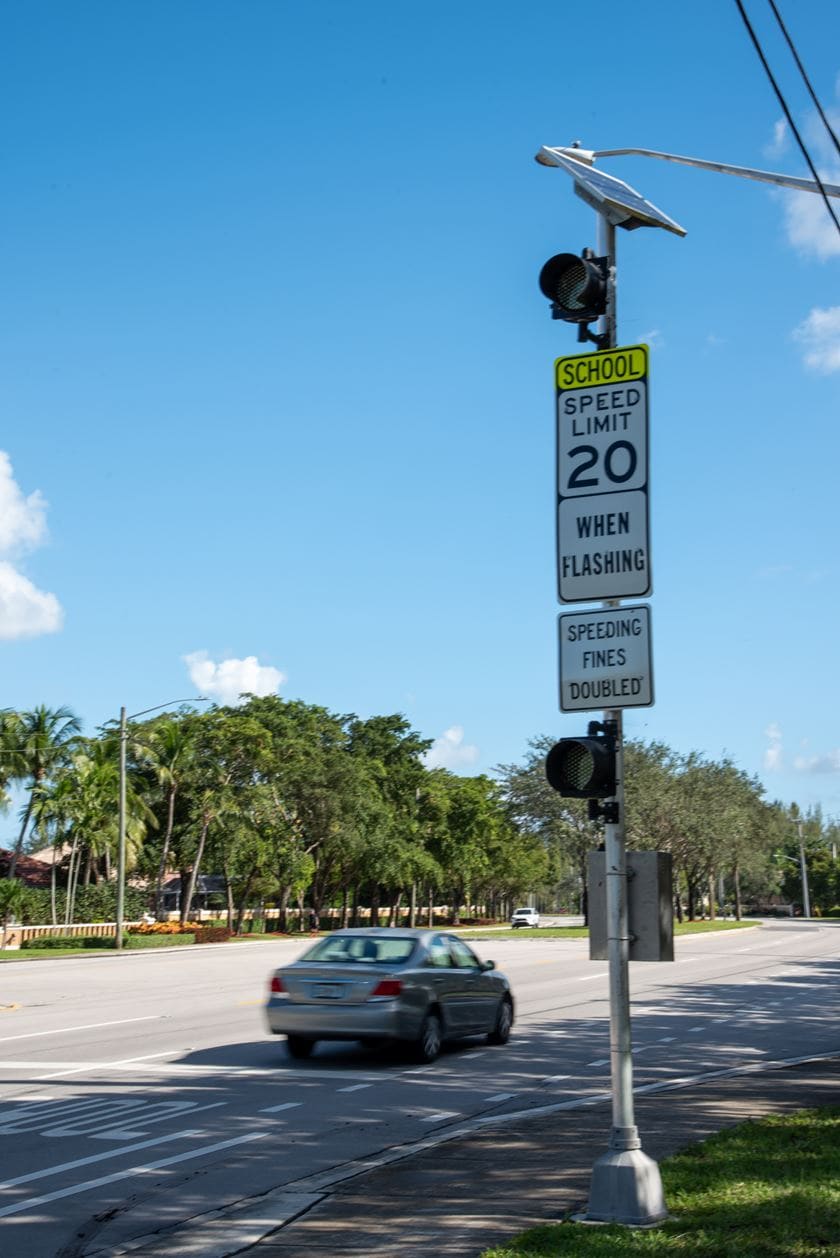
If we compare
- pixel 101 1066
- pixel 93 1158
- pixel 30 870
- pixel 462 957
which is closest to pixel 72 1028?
pixel 101 1066

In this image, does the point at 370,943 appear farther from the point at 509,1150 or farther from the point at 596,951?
the point at 596,951

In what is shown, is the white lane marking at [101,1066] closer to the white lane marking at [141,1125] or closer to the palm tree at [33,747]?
the white lane marking at [141,1125]

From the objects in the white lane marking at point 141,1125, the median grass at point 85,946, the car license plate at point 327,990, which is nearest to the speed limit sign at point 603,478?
the white lane marking at point 141,1125

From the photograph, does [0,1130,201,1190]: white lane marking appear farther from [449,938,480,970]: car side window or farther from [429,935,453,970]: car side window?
[449,938,480,970]: car side window

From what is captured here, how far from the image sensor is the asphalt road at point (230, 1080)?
338 inches

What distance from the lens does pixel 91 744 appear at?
6781 centimetres

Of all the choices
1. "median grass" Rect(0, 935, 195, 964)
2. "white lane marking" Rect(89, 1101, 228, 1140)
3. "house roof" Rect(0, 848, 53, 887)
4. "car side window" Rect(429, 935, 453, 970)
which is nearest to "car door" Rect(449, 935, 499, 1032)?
"car side window" Rect(429, 935, 453, 970)

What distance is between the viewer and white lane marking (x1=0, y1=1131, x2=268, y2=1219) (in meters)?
8.12

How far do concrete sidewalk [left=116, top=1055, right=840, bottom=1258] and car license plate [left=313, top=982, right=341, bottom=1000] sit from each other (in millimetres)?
3393

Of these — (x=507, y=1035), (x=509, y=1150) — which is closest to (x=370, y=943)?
(x=507, y=1035)

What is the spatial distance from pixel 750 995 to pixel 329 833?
146ft

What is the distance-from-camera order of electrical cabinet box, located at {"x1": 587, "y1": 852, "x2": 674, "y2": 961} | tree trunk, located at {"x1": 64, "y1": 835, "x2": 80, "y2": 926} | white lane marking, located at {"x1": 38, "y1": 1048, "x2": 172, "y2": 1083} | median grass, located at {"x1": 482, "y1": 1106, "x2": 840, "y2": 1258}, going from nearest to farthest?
median grass, located at {"x1": 482, "y1": 1106, "x2": 840, "y2": 1258} → electrical cabinet box, located at {"x1": 587, "y1": 852, "x2": 674, "y2": 961} → white lane marking, located at {"x1": 38, "y1": 1048, "x2": 172, "y2": 1083} → tree trunk, located at {"x1": 64, "y1": 835, "x2": 80, "y2": 926}

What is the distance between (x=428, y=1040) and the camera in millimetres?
14883

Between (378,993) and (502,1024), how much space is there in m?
2.96
